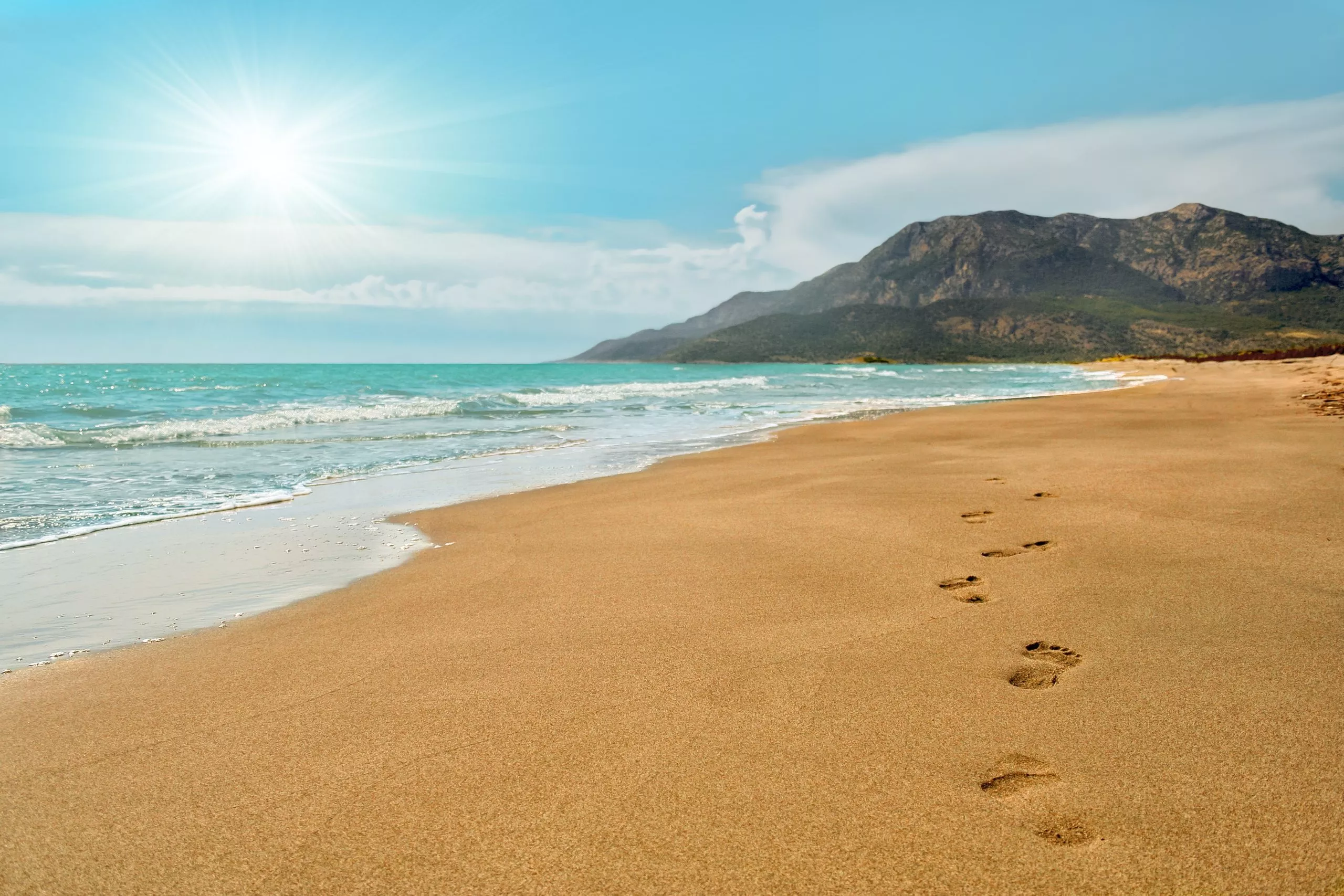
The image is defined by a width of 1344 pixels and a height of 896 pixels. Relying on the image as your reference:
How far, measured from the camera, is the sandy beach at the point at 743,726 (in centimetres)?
184

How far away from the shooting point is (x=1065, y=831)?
188 cm

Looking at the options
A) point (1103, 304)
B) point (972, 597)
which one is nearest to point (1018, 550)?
point (972, 597)

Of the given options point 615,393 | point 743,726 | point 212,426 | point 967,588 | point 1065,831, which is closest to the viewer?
point 1065,831

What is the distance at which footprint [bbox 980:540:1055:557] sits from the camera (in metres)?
4.56

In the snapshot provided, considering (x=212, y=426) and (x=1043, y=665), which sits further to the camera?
(x=212, y=426)

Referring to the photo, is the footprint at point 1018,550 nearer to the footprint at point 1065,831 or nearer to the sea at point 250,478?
the footprint at point 1065,831

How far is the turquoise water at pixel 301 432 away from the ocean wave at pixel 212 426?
7 centimetres

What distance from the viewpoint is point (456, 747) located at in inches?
96.0

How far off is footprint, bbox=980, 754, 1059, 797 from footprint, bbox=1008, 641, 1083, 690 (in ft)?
1.87

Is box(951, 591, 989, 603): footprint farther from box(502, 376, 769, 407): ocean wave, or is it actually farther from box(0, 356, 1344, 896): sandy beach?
box(502, 376, 769, 407): ocean wave

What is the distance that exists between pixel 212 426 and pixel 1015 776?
1881 cm

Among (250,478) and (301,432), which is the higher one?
(301,432)

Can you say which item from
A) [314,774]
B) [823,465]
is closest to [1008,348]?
[823,465]

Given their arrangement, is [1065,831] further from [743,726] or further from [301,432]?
[301,432]
